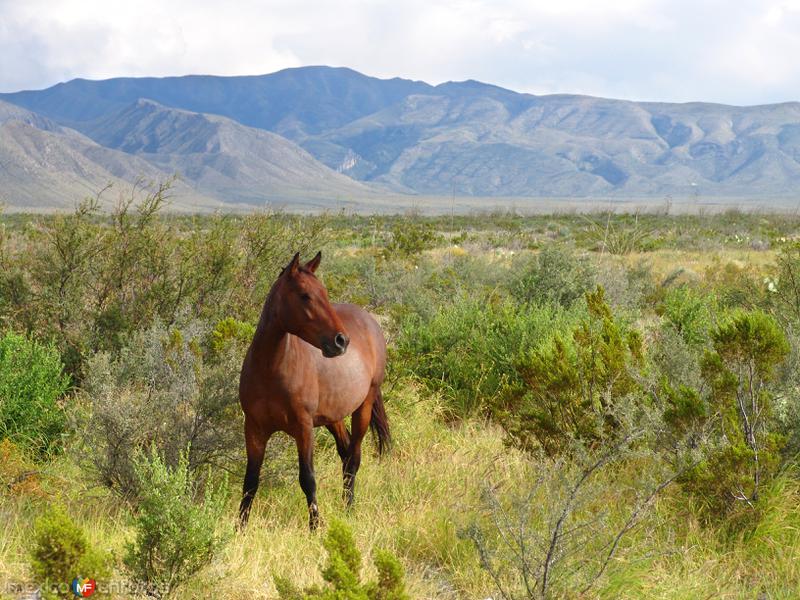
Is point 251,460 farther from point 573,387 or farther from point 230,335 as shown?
point 573,387

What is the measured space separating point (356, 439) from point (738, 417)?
2.65 metres

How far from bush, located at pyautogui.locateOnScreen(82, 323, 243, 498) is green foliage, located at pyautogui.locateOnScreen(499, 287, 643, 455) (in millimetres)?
2052

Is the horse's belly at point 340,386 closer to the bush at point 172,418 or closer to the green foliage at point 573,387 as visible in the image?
the bush at point 172,418

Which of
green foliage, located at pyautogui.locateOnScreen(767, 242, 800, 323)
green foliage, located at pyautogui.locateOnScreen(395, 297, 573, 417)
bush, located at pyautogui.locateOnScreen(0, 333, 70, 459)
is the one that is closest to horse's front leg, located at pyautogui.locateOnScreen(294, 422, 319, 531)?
bush, located at pyautogui.locateOnScreen(0, 333, 70, 459)

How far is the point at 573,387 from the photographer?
19.0 ft

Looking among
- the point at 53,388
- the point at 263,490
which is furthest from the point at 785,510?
the point at 53,388

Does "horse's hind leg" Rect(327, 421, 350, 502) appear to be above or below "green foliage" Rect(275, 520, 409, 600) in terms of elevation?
below

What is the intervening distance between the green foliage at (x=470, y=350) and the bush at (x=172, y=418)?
8.55ft

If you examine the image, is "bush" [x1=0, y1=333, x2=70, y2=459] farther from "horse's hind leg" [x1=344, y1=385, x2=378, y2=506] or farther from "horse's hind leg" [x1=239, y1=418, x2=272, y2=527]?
"horse's hind leg" [x1=344, y1=385, x2=378, y2=506]

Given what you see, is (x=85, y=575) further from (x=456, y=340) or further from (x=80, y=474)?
(x=456, y=340)

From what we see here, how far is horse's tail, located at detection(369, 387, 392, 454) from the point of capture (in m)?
6.48

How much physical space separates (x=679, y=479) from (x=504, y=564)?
1.45 m

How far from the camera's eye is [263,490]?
5.90 meters

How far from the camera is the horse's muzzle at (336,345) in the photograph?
4703 millimetres
